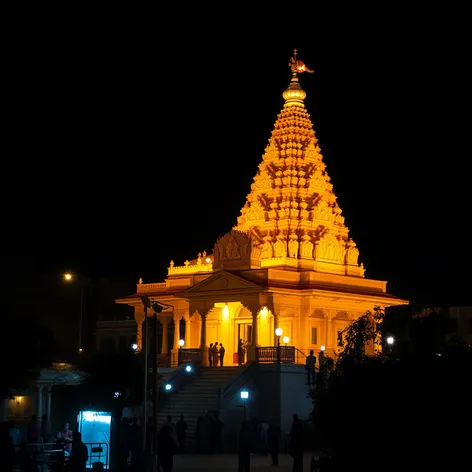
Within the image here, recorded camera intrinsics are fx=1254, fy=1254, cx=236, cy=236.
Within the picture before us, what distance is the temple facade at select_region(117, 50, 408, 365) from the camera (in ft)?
197

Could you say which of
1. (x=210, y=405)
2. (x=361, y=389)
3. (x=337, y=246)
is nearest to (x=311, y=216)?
(x=337, y=246)

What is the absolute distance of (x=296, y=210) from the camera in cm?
6356

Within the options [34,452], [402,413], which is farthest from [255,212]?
[402,413]

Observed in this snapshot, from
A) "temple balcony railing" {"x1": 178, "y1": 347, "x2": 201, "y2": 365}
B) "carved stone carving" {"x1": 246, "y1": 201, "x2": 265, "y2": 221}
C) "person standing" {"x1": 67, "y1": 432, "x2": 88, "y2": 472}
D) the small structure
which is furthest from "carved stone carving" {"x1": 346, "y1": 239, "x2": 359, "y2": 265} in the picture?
"person standing" {"x1": 67, "y1": 432, "x2": 88, "y2": 472}

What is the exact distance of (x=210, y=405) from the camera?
51188mm

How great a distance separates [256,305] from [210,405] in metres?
9.02

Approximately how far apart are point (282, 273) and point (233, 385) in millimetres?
10000

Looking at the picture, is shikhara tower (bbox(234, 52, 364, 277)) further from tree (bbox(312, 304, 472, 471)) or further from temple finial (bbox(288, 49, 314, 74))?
tree (bbox(312, 304, 472, 471))

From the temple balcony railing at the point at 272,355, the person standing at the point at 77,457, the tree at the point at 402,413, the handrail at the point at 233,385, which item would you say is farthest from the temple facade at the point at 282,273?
the tree at the point at 402,413

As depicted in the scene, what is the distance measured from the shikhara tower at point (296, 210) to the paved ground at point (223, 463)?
59.5 ft

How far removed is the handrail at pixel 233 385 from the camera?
50.8 meters

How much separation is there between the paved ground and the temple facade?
13988 mm

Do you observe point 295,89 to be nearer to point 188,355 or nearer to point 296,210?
point 296,210

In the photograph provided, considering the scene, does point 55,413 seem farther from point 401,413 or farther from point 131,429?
point 401,413
